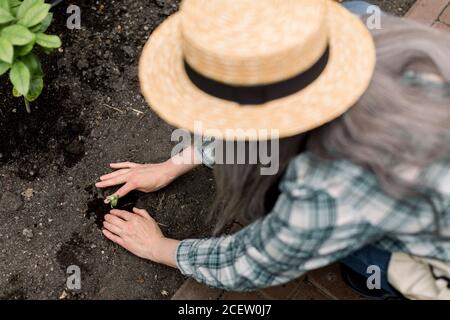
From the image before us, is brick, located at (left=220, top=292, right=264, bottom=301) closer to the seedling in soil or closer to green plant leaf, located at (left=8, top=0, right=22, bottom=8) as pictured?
the seedling in soil

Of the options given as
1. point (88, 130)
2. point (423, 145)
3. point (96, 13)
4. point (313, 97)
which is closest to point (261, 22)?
point (313, 97)

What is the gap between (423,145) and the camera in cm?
133

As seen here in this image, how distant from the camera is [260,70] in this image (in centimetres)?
129

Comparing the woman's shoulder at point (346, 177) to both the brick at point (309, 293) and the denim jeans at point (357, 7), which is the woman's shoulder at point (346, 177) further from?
the brick at point (309, 293)

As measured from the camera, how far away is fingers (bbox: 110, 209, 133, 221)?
2.41 meters

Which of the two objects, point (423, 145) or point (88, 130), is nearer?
point (423, 145)

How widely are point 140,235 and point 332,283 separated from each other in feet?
2.71

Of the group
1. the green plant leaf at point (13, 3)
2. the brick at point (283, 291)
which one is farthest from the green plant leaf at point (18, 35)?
the brick at point (283, 291)

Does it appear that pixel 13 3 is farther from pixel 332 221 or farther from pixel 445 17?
pixel 445 17

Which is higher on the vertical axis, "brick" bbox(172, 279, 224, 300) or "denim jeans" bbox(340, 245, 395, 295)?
"denim jeans" bbox(340, 245, 395, 295)

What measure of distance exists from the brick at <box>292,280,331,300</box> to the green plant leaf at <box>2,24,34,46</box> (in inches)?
56.4

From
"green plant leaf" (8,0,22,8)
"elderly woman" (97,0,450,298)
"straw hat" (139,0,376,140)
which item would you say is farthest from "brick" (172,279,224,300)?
"green plant leaf" (8,0,22,8)
